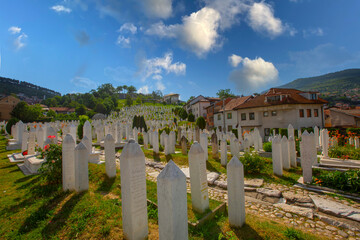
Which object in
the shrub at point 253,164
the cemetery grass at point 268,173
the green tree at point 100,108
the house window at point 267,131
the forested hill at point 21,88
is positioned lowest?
the cemetery grass at point 268,173

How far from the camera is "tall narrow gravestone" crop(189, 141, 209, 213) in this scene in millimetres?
4418

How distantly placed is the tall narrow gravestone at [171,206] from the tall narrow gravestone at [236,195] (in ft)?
5.21

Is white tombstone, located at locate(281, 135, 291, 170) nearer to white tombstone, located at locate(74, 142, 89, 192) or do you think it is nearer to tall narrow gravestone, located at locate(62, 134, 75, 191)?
white tombstone, located at locate(74, 142, 89, 192)

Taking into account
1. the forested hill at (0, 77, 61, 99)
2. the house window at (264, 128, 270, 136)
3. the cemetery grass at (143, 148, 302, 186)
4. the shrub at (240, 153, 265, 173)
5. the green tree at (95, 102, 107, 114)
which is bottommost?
the cemetery grass at (143, 148, 302, 186)

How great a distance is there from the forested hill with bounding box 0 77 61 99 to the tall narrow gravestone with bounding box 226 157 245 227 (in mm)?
131905

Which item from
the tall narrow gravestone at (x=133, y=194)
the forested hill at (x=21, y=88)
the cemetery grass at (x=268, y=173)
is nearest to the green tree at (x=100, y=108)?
the forested hill at (x=21, y=88)

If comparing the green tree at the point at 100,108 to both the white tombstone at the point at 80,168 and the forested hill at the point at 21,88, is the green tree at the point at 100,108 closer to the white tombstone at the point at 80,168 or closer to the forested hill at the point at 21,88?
the forested hill at the point at 21,88

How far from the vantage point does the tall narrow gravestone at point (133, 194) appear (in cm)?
319

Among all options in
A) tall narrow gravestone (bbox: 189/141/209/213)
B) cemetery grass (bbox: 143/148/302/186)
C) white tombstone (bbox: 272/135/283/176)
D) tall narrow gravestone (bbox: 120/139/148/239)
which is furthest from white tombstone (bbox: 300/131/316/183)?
tall narrow gravestone (bbox: 120/139/148/239)

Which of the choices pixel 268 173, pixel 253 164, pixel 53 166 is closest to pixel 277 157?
pixel 268 173

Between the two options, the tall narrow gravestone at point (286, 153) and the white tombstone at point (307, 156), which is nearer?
the white tombstone at point (307, 156)

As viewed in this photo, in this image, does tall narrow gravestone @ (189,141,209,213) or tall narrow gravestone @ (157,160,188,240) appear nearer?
tall narrow gravestone @ (157,160,188,240)

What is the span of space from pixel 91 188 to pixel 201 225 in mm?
3838

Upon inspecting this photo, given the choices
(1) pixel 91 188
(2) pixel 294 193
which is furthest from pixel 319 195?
(1) pixel 91 188
